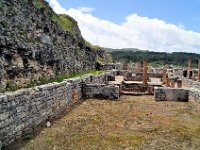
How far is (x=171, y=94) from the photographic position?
65.3ft

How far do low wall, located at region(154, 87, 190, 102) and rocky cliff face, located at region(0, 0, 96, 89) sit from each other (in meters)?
7.84

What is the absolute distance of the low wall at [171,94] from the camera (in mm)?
19797

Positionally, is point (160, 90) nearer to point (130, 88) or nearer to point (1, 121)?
point (130, 88)

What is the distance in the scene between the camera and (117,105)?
1742cm

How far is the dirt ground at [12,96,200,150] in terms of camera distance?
32.7ft

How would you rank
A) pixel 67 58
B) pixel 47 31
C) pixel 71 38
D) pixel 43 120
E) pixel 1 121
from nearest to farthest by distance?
pixel 1 121 → pixel 43 120 → pixel 47 31 → pixel 67 58 → pixel 71 38

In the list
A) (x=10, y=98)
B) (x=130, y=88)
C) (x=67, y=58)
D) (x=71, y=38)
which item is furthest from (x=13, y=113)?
(x=71, y=38)

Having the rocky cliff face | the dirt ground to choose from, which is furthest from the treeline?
the dirt ground

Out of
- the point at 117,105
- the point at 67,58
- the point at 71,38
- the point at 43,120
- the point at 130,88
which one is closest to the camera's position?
the point at 43,120

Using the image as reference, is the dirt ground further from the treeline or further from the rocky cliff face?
the treeline

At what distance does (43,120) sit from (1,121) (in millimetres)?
3231

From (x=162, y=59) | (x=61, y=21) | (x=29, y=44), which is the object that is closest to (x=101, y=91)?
(x=29, y=44)

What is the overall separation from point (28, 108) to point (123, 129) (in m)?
3.30

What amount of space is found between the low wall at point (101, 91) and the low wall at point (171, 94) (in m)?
2.35
